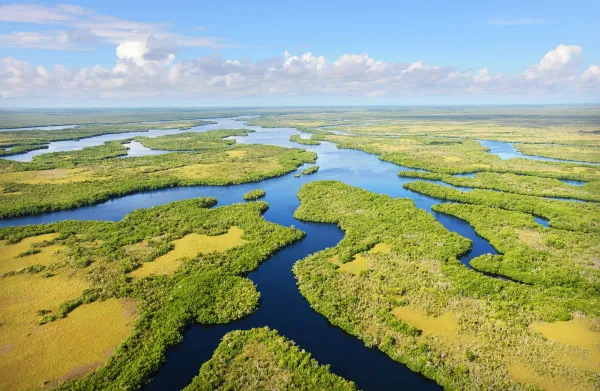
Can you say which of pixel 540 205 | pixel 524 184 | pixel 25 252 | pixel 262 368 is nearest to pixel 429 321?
pixel 262 368

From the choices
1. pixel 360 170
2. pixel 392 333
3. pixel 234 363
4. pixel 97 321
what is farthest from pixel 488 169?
pixel 97 321

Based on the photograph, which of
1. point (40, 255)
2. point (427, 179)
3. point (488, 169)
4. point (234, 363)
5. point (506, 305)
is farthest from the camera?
point (488, 169)

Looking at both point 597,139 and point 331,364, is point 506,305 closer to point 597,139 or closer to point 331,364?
point 331,364

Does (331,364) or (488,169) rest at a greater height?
(488,169)

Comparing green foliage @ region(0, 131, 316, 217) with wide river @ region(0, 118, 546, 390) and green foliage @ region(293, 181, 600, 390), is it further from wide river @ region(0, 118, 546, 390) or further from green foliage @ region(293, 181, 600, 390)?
green foliage @ region(293, 181, 600, 390)

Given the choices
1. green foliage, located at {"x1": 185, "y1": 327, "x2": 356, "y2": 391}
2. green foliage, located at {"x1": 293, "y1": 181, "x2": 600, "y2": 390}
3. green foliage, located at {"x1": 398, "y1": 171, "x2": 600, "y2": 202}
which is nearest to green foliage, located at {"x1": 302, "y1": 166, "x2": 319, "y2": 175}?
green foliage, located at {"x1": 398, "y1": 171, "x2": 600, "y2": 202}

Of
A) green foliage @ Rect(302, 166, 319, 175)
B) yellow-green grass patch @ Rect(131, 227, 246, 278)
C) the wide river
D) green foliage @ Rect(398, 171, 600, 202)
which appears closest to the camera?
the wide river
